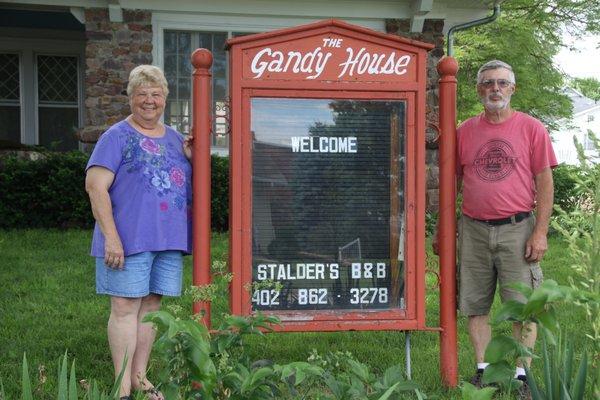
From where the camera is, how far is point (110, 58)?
9078 millimetres

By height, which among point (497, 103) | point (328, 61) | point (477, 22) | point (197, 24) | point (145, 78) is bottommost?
point (497, 103)

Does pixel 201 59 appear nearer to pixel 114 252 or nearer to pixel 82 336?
pixel 114 252

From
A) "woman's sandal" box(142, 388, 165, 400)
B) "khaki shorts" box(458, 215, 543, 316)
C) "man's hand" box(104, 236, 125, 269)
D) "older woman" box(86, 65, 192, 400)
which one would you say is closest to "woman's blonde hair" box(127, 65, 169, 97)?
"older woman" box(86, 65, 192, 400)

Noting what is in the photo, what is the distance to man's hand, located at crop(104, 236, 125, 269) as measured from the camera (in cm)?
324

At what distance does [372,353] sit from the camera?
14.7 feet

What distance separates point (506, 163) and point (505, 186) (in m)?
0.11

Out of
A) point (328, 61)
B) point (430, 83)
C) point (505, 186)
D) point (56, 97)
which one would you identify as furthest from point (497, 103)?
point (56, 97)

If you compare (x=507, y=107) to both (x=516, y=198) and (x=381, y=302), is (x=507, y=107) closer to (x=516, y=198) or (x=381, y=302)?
(x=516, y=198)

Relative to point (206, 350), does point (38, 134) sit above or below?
above

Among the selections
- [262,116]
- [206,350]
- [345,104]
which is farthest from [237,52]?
[206,350]

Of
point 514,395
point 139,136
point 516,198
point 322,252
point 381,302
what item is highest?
point 139,136

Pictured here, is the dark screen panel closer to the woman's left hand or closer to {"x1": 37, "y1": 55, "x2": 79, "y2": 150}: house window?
the woman's left hand

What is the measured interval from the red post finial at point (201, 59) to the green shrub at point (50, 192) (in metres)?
5.08

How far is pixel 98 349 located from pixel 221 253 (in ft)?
9.14
